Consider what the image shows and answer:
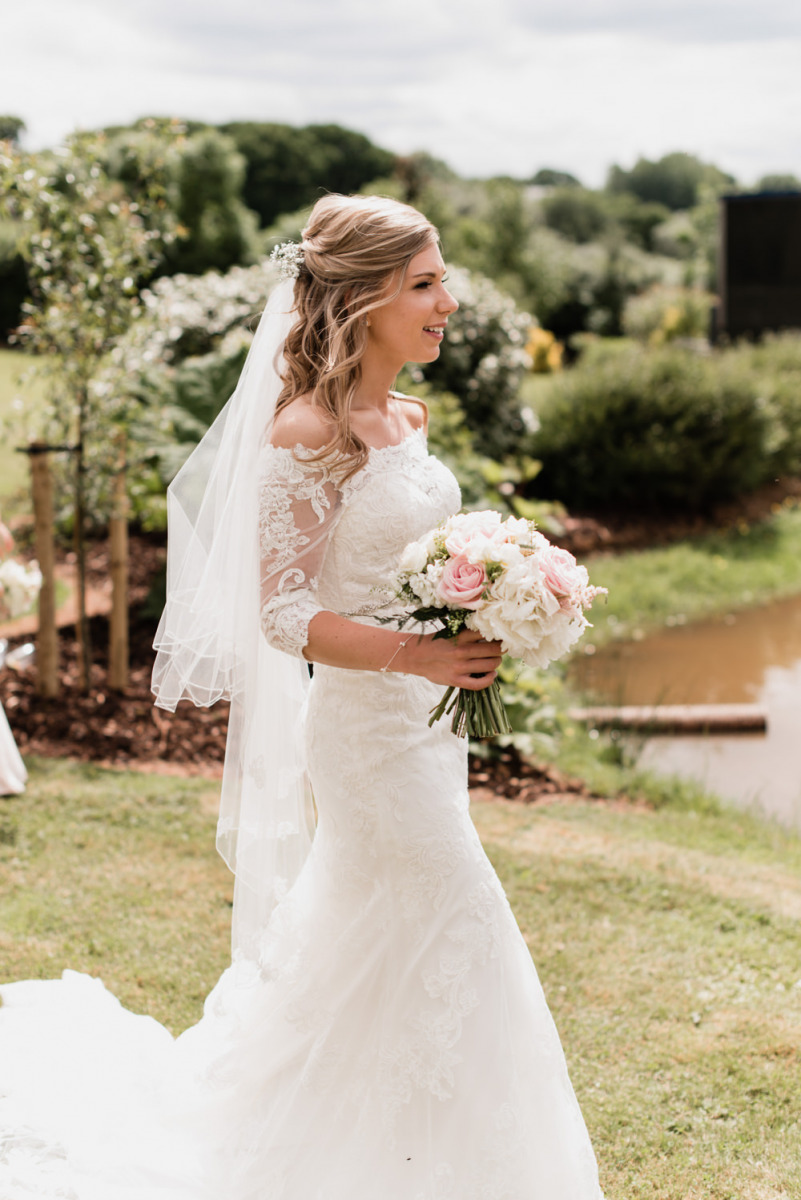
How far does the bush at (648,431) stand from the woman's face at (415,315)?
38.2ft

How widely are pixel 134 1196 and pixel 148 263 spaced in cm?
542

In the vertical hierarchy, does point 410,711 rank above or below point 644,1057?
above

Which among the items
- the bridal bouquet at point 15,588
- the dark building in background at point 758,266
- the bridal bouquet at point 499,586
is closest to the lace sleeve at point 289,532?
the bridal bouquet at point 499,586

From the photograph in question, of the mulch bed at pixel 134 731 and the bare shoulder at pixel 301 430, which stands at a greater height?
the bare shoulder at pixel 301 430

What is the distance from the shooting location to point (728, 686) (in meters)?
9.57

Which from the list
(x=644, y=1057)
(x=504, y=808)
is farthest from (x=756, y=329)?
(x=644, y=1057)

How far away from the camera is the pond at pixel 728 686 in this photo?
23.4 feet

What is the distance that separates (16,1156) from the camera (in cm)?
285

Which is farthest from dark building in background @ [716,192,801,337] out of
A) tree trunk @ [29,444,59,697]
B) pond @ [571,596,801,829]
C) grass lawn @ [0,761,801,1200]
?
grass lawn @ [0,761,801,1200]

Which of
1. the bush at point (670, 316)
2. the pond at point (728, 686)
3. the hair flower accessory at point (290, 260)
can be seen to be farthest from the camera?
the bush at point (670, 316)

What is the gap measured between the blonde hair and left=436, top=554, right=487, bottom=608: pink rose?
1.69ft

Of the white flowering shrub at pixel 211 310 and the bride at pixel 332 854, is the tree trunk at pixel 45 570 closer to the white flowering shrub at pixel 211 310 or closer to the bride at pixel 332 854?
the bride at pixel 332 854

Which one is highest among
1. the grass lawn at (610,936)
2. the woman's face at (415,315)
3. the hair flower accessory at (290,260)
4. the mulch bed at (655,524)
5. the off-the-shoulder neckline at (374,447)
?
the hair flower accessory at (290,260)

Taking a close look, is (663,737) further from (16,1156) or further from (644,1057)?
(16,1156)
